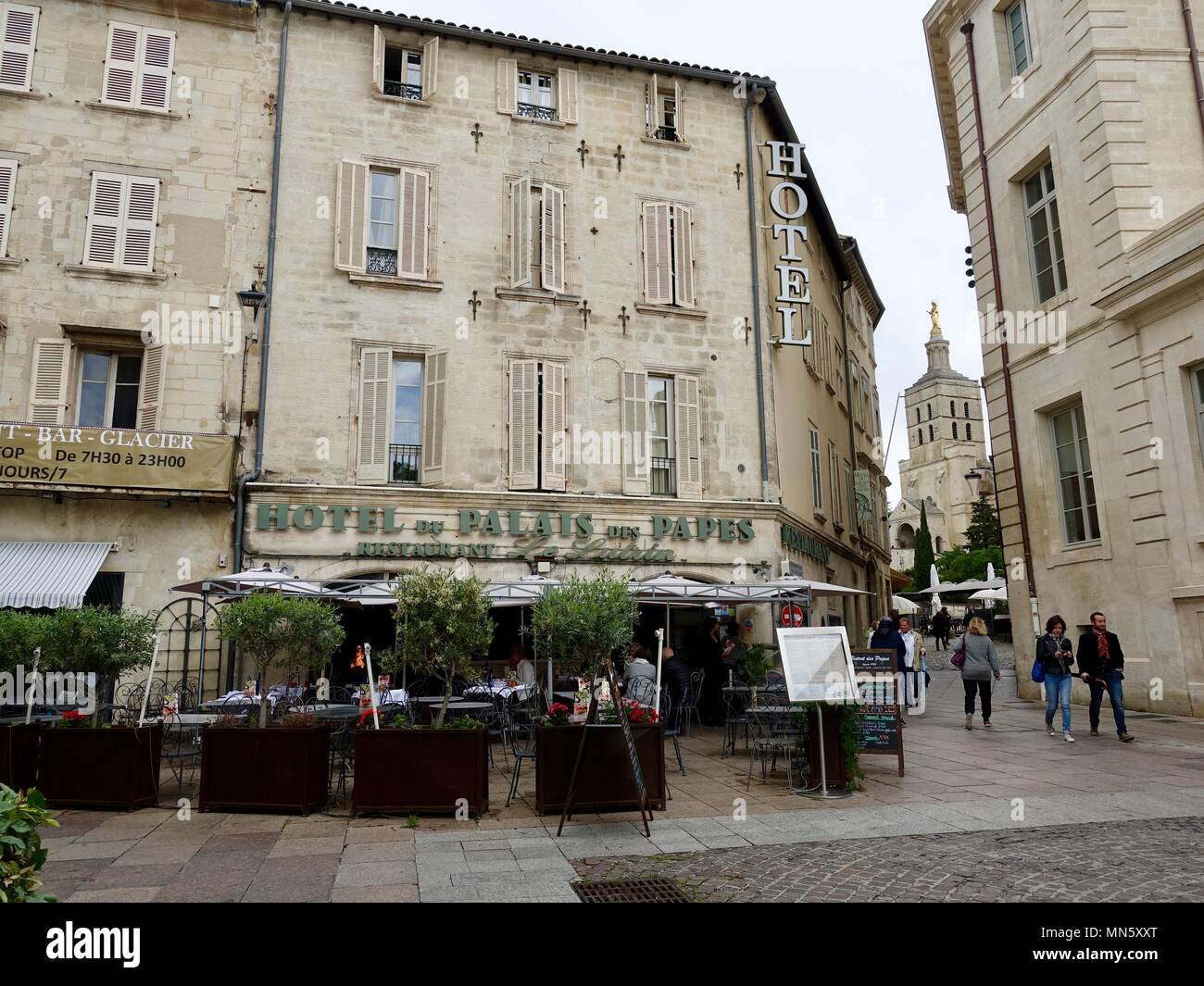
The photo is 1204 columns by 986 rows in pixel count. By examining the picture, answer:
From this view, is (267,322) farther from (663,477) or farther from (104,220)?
(663,477)

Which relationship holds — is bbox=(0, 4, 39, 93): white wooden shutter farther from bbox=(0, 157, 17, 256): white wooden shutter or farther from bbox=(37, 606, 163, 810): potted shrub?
bbox=(37, 606, 163, 810): potted shrub

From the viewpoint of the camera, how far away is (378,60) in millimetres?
15781

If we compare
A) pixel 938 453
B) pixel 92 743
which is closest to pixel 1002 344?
pixel 92 743

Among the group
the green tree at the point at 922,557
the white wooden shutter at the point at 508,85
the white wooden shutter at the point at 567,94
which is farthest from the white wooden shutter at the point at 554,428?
the green tree at the point at 922,557

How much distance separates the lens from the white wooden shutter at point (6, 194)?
13.9 m

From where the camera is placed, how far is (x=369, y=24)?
52.2 ft

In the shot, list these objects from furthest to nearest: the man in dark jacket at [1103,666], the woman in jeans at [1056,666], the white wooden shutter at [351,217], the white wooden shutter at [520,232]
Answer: the white wooden shutter at [520,232] < the white wooden shutter at [351,217] < the woman in jeans at [1056,666] < the man in dark jacket at [1103,666]

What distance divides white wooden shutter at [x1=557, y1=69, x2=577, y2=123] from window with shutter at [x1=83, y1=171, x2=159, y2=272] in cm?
736

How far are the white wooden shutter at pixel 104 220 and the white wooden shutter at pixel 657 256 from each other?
29.3 ft

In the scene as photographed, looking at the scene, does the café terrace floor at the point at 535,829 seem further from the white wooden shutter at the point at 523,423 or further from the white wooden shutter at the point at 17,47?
the white wooden shutter at the point at 17,47

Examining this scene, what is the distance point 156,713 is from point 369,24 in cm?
1267

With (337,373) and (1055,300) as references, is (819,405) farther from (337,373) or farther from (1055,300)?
(337,373)

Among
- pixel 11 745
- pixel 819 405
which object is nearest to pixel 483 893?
pixel 11 745

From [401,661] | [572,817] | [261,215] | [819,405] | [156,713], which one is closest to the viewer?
[572,817]
